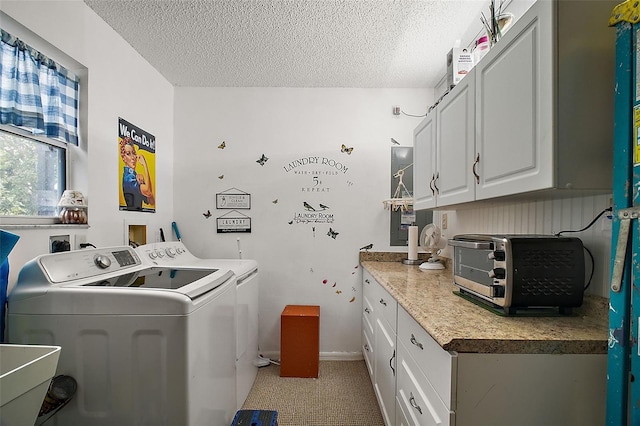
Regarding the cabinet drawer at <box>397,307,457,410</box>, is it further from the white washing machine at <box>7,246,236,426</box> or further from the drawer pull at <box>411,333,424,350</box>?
the white washing machine at <box>7,246,236,426</box>

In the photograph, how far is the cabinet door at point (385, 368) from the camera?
156 cm

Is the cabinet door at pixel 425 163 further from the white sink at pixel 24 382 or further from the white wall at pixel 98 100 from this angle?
the white wall at pixel 98 100

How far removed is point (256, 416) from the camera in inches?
65.8

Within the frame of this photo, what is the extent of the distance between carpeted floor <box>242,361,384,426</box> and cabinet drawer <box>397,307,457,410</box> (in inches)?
38.0

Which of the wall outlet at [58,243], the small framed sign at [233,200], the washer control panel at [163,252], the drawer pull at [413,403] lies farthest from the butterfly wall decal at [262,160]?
the drawer pull at [413,403]

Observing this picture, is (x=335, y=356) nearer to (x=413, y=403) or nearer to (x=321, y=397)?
(x=321, y=397)

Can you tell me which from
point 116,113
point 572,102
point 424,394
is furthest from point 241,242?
point 572,102

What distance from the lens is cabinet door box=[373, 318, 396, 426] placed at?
1.56 m

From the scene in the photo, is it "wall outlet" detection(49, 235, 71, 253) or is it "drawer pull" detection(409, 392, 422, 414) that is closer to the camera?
"drawer pull" detection(409, 392, 422, 414)

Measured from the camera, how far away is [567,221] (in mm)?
1261

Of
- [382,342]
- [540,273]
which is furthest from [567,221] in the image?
[382,342]

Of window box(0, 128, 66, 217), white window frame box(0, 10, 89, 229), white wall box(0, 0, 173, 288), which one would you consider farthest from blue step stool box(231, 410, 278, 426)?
window box(0, 128, 66, 217)

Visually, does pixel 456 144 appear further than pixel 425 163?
No

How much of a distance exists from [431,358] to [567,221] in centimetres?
84
